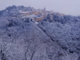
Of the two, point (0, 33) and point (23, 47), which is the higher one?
point (0, 33)

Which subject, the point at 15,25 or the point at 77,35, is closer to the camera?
the point at 77,35

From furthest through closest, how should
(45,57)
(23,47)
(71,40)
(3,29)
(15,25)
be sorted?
(15,25), (3,29), (71,40), (23,47), (45,57)

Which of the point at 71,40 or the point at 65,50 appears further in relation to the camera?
the point at 71,40

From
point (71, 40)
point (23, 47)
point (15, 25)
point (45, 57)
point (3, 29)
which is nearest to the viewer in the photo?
point (45, 57)

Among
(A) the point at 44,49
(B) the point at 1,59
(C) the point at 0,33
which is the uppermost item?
(C) the point at 0,33

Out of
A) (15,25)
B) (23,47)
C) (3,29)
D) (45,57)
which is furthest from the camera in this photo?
(15,25)

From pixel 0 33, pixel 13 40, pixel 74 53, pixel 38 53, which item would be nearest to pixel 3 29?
pixel 0 33

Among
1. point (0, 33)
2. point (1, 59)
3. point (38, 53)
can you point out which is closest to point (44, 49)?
point (38, 53)

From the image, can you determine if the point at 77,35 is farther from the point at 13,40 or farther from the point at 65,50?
the point at 13,40

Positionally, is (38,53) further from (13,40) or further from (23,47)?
(13,40)
